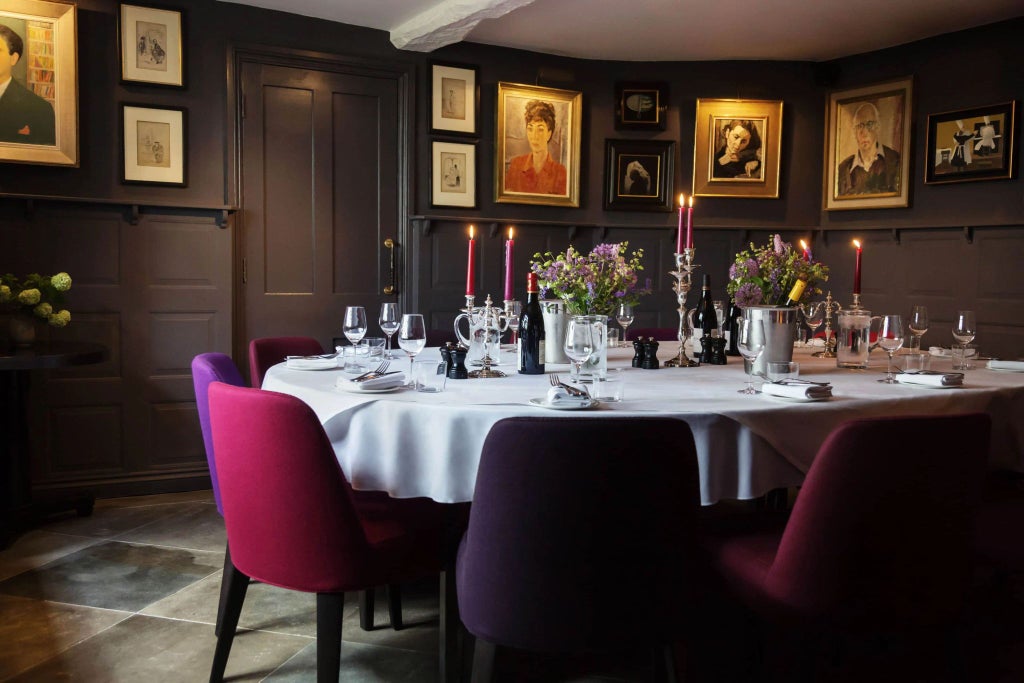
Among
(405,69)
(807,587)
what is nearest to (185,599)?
(807,587)

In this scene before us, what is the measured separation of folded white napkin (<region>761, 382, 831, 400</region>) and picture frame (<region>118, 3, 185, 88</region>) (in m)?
3.78

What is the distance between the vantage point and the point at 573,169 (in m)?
5.70

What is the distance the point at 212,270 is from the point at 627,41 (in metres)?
3.04

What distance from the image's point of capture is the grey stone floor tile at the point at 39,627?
2.48 metres

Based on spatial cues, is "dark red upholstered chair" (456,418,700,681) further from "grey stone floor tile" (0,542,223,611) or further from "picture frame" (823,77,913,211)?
"picture frame" (823,77,913,211)

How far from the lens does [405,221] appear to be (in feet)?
17.2

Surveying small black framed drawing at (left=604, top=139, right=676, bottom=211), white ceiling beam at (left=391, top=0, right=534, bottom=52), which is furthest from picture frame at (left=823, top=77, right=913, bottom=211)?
white ceiling beam at (left=391, top=0, right=534, bottom=52)

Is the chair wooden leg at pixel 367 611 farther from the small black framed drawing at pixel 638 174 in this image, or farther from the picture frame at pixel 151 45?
the small black framed drawing at pixel 638 174

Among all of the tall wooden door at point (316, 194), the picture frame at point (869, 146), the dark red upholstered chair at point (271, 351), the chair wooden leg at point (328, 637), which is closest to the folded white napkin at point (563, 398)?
the chair wooden leg at point (328, 637)

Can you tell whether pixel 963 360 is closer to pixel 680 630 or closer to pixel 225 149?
pixel 680 630

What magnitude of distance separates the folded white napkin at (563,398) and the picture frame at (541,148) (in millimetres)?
3660

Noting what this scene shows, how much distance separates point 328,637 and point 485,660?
1.41 feet

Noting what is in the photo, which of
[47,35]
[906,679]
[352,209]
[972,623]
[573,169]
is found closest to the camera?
[906,679]

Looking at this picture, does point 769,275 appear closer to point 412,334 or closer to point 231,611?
point 412,334
